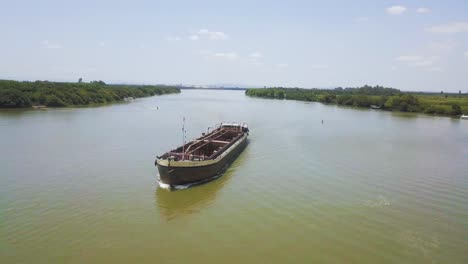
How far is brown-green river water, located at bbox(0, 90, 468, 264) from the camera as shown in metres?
11.4

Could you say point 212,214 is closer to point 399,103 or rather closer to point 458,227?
point 458,227

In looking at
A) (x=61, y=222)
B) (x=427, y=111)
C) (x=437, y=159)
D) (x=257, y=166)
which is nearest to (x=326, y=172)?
(x=257, y=166)

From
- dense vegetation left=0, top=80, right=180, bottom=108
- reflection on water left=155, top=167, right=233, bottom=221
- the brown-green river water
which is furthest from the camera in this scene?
dense vegetation left=0, top=80, right=180, bottom=108

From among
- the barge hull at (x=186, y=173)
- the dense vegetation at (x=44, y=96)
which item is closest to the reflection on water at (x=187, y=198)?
the barge hull at (x=186, y=173)

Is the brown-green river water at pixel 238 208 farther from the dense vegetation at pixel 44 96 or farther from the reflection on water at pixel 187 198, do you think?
the dense vegetation at pixel 44 96

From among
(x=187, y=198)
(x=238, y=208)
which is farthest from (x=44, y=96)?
(x=238, y=208)

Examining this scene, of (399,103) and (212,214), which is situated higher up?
(399,103)

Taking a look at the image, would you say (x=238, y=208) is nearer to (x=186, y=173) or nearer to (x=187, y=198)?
(x=187, y=198)

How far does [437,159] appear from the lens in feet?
86.0

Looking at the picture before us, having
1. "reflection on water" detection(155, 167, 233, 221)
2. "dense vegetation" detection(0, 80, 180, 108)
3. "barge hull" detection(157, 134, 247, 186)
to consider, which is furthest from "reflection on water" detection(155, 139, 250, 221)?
"dense vegetation" detection(0, 80, 180, 108)

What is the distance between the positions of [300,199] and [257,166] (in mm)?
6726

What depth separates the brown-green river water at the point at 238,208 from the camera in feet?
37.4

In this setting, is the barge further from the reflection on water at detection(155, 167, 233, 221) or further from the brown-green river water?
the brown-green river water

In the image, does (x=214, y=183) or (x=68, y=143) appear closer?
(x=214, y=183)
